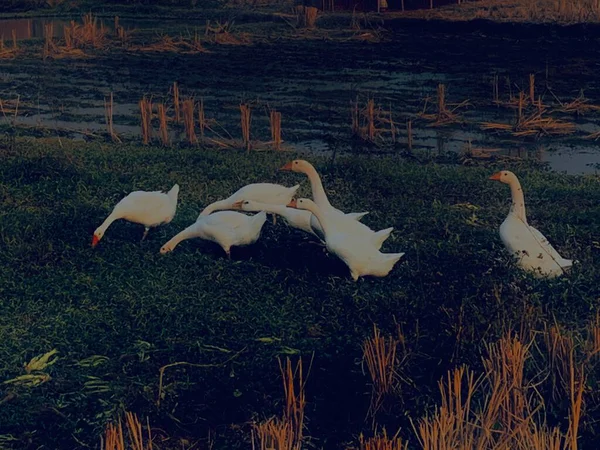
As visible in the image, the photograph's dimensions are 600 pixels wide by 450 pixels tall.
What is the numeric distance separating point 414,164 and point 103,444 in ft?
22.7

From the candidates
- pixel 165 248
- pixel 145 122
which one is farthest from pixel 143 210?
pixel 145 122

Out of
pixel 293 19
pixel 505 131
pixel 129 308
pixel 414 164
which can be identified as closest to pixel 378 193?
pixel 414 164

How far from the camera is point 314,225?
7.38m

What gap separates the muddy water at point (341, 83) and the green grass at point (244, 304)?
2.90 m

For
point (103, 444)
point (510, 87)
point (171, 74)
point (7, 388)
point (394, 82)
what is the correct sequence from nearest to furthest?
point (103, 444) < point (7, 388) < point (510, 87) < point (394, 82) < point (171, 74)

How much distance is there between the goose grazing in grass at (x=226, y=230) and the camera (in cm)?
725

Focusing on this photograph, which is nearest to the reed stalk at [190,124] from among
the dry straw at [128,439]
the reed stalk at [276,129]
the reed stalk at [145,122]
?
the reed stalk at [145,122]

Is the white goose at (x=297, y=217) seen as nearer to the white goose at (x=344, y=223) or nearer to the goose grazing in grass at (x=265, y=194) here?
the white goose at (x=344, y=223)

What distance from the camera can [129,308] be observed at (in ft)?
20.9

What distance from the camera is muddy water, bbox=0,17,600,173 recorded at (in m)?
13.3

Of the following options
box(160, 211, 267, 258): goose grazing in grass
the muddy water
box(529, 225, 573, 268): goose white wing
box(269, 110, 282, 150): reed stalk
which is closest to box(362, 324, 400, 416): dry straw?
box(529, 225, 573, 268): goose white wing

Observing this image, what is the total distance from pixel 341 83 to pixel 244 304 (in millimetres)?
12021

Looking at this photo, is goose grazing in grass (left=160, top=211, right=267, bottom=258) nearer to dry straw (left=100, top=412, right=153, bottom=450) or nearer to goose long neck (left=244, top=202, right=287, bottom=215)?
goose long neck (left=244, top=202, right=287, bottom=215)

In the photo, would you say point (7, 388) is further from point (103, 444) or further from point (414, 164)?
point (414, 164)
